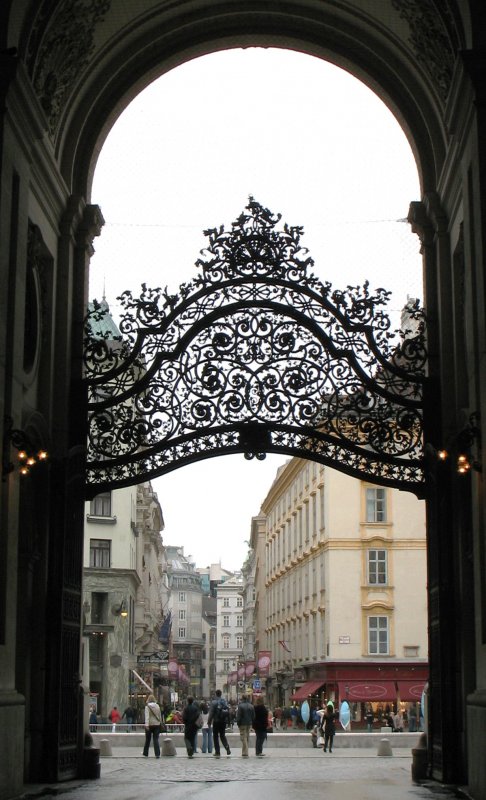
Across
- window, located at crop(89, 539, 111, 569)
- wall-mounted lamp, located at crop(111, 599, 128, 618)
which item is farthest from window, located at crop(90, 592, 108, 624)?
window, located at crop(89, 539, 111, 569)

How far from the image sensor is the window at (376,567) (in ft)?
161

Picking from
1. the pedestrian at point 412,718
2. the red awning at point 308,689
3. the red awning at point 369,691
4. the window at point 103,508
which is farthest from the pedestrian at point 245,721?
the window at point 103,508

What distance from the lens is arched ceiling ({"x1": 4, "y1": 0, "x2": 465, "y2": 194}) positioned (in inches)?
666

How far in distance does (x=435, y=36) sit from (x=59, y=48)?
4.84 m

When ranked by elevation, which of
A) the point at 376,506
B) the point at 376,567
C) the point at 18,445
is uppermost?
the point at 376,506

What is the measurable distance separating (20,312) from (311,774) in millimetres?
9637

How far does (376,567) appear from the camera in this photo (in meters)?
49.2

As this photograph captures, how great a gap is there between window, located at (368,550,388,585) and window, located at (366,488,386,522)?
1352 mm

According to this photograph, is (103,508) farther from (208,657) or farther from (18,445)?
(208,657)

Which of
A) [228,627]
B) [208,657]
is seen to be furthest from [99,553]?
[208,657]

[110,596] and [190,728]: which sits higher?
[110,596]

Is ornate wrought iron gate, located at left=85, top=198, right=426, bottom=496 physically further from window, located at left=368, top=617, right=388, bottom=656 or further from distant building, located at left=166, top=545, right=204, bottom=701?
distant building, located at left=166, top=545, right=204, bottom=701

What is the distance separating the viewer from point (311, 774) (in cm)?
2011

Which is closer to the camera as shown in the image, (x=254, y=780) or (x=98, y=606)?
(x=254, y=780)
